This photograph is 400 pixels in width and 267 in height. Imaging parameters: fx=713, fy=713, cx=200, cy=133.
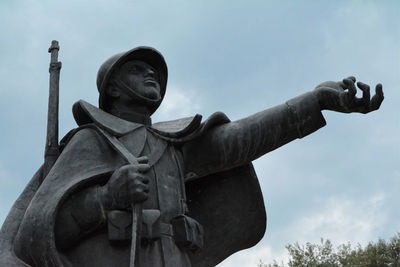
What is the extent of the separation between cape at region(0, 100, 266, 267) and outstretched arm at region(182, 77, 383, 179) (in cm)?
A: 15

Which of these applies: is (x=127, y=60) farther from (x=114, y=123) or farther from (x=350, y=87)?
(x=350, y=87)

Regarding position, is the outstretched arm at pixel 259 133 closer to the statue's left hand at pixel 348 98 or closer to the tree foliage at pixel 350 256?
the statue's left hand at pixel 348 98

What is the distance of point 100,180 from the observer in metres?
6.02

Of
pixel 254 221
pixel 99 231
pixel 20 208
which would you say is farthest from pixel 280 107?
pixel 20 208

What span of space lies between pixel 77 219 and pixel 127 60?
174 cm

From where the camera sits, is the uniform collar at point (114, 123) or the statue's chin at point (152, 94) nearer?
the uniform collar at point (114, 123)

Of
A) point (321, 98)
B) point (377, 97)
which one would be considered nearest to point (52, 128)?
point (321, 98)

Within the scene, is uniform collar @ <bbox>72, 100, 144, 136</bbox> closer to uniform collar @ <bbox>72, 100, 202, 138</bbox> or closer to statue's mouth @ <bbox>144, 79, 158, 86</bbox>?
uniform collar @ <bbox>72, 100, 202, 138</bbox>

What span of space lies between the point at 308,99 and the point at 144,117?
5.02ft

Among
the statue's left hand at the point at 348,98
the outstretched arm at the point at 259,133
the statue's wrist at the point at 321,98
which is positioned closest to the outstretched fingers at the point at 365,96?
the statue's left hand at the point at 348,98

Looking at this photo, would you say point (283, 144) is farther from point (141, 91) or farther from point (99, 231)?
point (99, 231)

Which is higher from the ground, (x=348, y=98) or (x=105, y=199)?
(x=348, y=98)

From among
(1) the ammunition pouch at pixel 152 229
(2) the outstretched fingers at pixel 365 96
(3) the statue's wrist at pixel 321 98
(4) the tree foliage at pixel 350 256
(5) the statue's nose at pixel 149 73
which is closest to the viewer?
(1) the ammunition pouch at pixel 152 229

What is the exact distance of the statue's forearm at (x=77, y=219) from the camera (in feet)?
19.0
